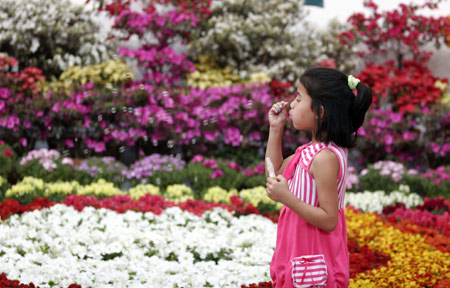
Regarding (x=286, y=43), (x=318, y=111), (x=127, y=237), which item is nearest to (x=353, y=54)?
(x=286, y=43)

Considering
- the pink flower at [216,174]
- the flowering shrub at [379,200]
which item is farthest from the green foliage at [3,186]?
the flowering shrub at [379,200]

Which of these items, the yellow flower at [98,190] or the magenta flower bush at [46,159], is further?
the magenta flower bush at [46,159]

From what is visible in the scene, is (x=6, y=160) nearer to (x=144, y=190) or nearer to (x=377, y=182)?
(x=144, y=190)

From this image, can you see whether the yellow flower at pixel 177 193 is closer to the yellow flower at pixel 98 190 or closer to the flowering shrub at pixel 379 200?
the yellow flower at pixel 98 190

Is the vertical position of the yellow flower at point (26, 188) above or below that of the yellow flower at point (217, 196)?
below

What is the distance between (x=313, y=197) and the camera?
6.28ft

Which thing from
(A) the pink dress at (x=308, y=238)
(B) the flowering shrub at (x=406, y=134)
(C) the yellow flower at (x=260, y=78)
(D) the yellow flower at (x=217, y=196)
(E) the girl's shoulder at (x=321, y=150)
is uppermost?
(C) the yellow flower at (x=260, y=78)

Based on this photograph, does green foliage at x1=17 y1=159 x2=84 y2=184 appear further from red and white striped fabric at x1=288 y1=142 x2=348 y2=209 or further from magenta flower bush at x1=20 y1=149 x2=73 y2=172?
red and white striped fabric at x1=288 y1=142 x2=348 y2=209

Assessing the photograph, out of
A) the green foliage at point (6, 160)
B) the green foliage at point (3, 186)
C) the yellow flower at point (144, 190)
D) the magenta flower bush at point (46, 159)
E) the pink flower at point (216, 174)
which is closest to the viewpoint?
the green foliage at point (3, 186)

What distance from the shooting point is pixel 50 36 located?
7.47 m

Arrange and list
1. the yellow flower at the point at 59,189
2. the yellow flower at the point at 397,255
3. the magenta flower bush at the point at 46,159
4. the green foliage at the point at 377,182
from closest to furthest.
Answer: the yellow flower at the point at 397,255, the yellow flower at the point at 59,189, the magenta flower bush at the point at 46,159, the green foliage at the point at 377,182

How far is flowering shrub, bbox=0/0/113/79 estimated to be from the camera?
23.8 feet

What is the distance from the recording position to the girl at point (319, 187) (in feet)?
6.07

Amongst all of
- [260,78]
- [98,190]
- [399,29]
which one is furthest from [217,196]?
[399,29]
